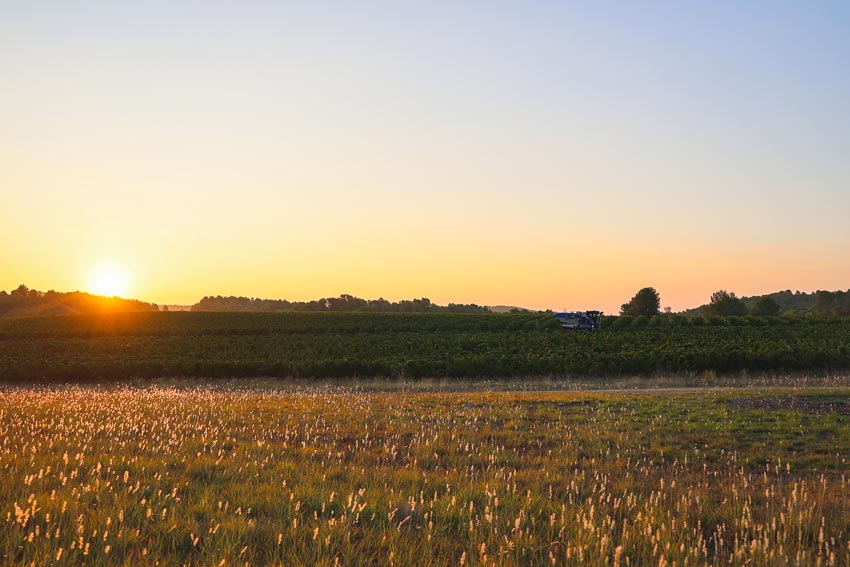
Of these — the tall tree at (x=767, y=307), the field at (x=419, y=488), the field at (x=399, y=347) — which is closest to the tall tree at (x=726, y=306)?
the tall tree at (x=767, y=307)

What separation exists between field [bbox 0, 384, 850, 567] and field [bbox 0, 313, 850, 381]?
23.5m

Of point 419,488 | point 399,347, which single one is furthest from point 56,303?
point 419,488

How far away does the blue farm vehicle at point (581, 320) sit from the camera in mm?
75500

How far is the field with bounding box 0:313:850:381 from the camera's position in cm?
4316

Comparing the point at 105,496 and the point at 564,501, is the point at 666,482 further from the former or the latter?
the point at 105,496

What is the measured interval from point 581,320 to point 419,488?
2736 inches

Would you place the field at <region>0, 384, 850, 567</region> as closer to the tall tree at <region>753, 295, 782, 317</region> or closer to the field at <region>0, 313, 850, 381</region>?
the field at <region>0, 313, 850, 381</region>

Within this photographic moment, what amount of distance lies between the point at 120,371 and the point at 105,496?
3965 centimetres

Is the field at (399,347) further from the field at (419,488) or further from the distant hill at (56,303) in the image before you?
the distant hill at (56,303)

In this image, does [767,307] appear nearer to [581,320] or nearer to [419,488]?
[581,320]

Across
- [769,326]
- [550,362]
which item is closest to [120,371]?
[550,362]

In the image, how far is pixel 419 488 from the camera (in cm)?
947

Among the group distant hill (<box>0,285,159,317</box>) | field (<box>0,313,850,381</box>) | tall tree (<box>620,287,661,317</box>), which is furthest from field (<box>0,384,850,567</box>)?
distant hill (<box>0,285,159,317</box>)

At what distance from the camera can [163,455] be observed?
11.3 metres
